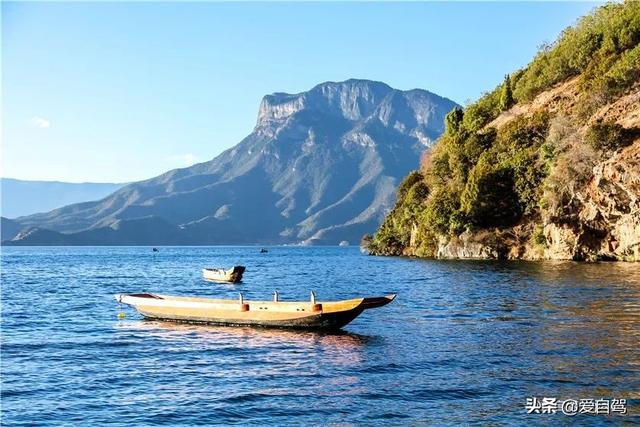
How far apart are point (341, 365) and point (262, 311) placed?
10826 mm

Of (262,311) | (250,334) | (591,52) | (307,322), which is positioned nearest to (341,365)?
(307,322)

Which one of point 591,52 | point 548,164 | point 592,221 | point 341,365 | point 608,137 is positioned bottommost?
point 341,365

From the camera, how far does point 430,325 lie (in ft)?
118

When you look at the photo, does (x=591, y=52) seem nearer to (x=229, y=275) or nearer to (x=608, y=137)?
(x=608, y=137)

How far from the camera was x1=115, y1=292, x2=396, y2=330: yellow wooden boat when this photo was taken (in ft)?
113

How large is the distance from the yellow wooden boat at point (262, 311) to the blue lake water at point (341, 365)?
0.86 metres

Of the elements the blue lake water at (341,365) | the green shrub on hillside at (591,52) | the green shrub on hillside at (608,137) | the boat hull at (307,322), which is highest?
the green shrub on hillside at (591,52)

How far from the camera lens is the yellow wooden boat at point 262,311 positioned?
34.4 m

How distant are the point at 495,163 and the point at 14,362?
9695 cm

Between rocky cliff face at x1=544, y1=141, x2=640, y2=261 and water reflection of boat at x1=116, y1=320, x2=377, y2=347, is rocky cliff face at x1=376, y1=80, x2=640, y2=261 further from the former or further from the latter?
water reflection of boat at x1=116, y1=320, x2=377, y2=347

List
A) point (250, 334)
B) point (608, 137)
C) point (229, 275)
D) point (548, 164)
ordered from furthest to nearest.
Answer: point (548, 164), point (608, 137), point (229, 275), point (250, 334)

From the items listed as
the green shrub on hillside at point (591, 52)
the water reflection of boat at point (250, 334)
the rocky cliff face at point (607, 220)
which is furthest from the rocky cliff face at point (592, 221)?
the water reflection of boat at point (250, 334)

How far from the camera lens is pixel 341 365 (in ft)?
86.1

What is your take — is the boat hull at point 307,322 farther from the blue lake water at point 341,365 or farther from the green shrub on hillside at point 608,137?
the green shrub on hillside at point 608,137
